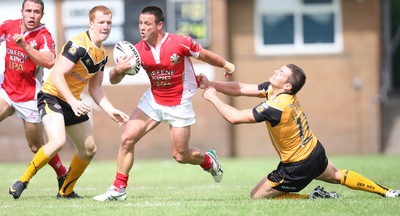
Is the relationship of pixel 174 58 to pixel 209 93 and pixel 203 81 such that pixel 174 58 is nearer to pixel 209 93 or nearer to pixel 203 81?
pixel 203 81

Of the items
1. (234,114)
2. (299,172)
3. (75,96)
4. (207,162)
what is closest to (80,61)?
(75,96)

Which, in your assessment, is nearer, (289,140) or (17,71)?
(289,140)

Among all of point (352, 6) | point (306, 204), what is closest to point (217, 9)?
point (352, 6)

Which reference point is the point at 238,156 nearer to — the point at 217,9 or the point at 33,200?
the point at 217,9

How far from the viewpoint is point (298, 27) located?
2041 centimetres

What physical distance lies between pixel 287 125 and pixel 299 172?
1.68 ft

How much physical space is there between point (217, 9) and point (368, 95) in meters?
4.35

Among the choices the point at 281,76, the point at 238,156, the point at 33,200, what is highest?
the point at 281,76

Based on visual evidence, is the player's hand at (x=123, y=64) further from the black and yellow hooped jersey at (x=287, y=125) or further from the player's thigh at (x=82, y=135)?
the black and yellow hooped jersey at (x=287, y=125)

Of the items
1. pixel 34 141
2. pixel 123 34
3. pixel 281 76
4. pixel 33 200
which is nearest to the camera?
pixel 281 76

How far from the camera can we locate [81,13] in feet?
65.9

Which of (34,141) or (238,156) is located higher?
(34,141)

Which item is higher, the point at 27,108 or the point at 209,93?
the point at 209,93

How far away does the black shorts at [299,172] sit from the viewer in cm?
833
